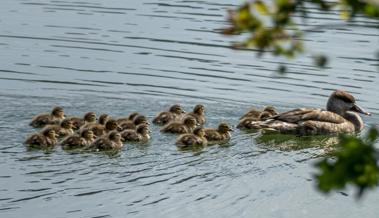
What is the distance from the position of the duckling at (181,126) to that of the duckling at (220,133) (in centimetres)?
31

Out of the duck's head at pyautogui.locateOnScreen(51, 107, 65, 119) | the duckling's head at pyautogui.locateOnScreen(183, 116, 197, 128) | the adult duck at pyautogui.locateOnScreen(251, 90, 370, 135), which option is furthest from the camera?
the adult duck at pyautogui.locateOnScreen(251, 90, 370, 135)

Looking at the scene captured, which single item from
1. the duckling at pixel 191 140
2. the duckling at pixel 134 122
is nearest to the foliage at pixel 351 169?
the duckling at pixel 191 140

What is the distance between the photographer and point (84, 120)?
11.6 meters

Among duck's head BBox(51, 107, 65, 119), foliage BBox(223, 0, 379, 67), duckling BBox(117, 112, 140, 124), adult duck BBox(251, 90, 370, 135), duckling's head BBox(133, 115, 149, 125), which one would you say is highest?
foliage BBox(223, 0, 379, 67)

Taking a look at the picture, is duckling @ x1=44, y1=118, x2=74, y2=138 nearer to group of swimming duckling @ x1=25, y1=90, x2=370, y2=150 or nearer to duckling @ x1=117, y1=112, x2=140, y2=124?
group of swimming duckling @ x1=25, y1=90, x2=370, y2=150

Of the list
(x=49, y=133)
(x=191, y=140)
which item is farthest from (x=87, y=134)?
(x=191, y=140)

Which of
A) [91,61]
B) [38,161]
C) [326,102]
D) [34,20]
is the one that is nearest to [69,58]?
[91,61]

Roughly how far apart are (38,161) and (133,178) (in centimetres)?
107

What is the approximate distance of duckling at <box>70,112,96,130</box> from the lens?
11.5 meters

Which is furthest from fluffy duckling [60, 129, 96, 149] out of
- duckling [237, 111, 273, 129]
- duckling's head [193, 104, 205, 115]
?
duckling [237, 111, 273, 129]

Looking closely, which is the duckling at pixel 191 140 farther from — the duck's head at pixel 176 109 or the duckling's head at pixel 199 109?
the duck's head at pixel 176 109

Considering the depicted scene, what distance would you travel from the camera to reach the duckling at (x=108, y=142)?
1058 cm

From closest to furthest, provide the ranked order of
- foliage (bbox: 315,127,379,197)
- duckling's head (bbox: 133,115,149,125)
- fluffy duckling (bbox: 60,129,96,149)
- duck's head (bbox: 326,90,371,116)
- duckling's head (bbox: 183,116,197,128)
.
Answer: foliage (bbox: 315,127,379,197) < fluffy duckling (bbox: 60,129,96,149) < duckling's head (bbox: 133,115,149,125) < duckling's head (bbox: 183,116,197,128) < duck's head (bbox: 326,90,371,116)

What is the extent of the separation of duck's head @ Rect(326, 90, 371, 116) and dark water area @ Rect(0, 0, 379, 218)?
0.93ft
